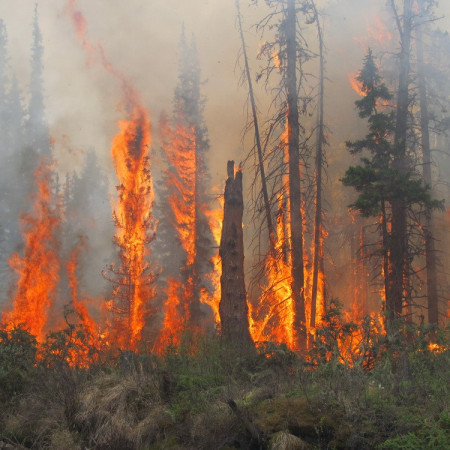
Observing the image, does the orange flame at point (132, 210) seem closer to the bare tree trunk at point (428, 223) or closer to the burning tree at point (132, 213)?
the burning tree at point (132, 213)

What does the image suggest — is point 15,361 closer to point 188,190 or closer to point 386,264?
Result: point 386,264

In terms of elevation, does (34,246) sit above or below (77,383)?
above

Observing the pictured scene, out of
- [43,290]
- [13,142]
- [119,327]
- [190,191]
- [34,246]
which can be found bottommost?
[119,327]

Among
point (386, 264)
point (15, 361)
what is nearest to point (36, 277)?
point (15, 361)

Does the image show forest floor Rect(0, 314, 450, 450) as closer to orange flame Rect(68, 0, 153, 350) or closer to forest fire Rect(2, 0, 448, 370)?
forest fire Rect(2, 0, 448, 370)

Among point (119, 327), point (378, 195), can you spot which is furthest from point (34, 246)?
point (378, 195)

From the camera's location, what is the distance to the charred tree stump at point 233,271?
1226 centimetres

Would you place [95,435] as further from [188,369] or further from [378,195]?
[378,195]

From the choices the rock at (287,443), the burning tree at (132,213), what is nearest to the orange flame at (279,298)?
the rock at (287,443)

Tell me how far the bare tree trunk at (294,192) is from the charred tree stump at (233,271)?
2726mm

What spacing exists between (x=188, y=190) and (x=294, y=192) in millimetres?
16657

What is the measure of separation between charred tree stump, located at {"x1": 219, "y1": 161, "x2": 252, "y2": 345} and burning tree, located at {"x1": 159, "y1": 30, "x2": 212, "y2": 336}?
14.9 m

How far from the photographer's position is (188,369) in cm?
841

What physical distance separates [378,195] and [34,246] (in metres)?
23.4
